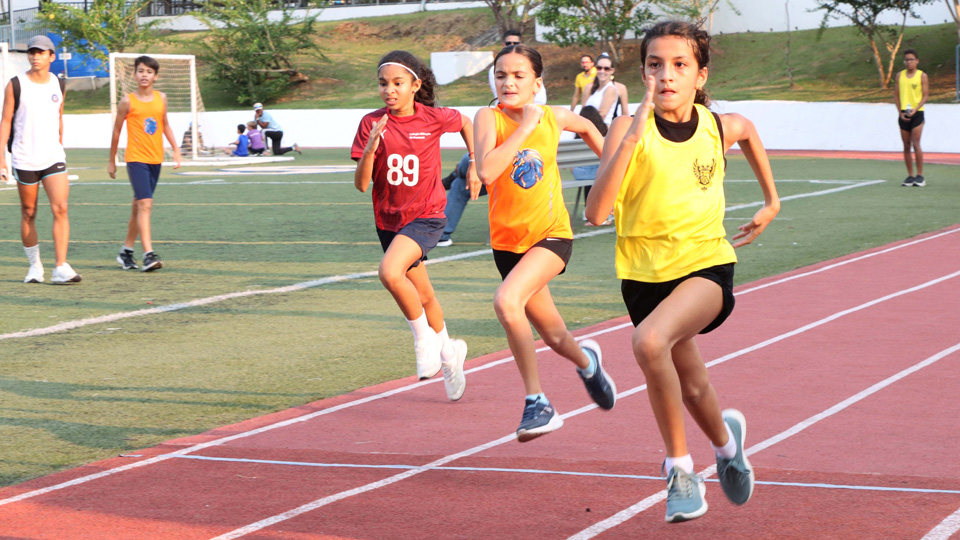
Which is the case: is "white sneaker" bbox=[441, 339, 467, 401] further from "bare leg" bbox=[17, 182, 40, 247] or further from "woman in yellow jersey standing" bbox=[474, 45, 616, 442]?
"bare leg" bbox=[17, 182, 40, 247]

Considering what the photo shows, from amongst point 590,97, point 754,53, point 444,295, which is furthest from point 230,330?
point 754,53

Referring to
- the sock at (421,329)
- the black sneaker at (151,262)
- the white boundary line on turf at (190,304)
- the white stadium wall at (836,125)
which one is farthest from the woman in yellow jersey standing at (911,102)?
the sock at (421,329)

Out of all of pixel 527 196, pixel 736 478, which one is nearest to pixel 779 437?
pixel 736 478

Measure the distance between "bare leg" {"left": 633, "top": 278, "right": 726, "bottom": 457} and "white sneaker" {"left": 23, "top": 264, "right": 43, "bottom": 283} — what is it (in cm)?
848

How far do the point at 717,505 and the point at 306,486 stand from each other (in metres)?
1.69

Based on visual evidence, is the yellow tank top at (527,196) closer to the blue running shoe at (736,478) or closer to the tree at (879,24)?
the blue running shoe at (736,478)

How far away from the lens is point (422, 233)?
6625 mm

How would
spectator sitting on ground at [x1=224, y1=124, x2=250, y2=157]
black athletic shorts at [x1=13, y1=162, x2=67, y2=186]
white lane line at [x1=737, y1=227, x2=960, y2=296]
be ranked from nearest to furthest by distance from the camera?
white lane line at [x1=737, y1=227, x2=960, y2=296], black athletic shorts at [x1=13, y1=162, x2=67, y2=186], spectator sitting on ground at [x1=224, y1=124, x2=250, y2=157]

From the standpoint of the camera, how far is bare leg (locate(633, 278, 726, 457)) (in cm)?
398

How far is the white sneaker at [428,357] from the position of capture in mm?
6449

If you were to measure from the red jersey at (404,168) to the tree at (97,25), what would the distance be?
5432cm

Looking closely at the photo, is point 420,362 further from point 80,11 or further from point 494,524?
point 80,11

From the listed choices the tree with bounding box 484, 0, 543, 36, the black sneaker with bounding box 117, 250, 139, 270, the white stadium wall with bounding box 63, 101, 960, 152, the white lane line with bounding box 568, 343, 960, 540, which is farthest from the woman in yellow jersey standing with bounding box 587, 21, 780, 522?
the tree with bounding box 484, 0, 543, 36

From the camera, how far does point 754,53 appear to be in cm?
4700
